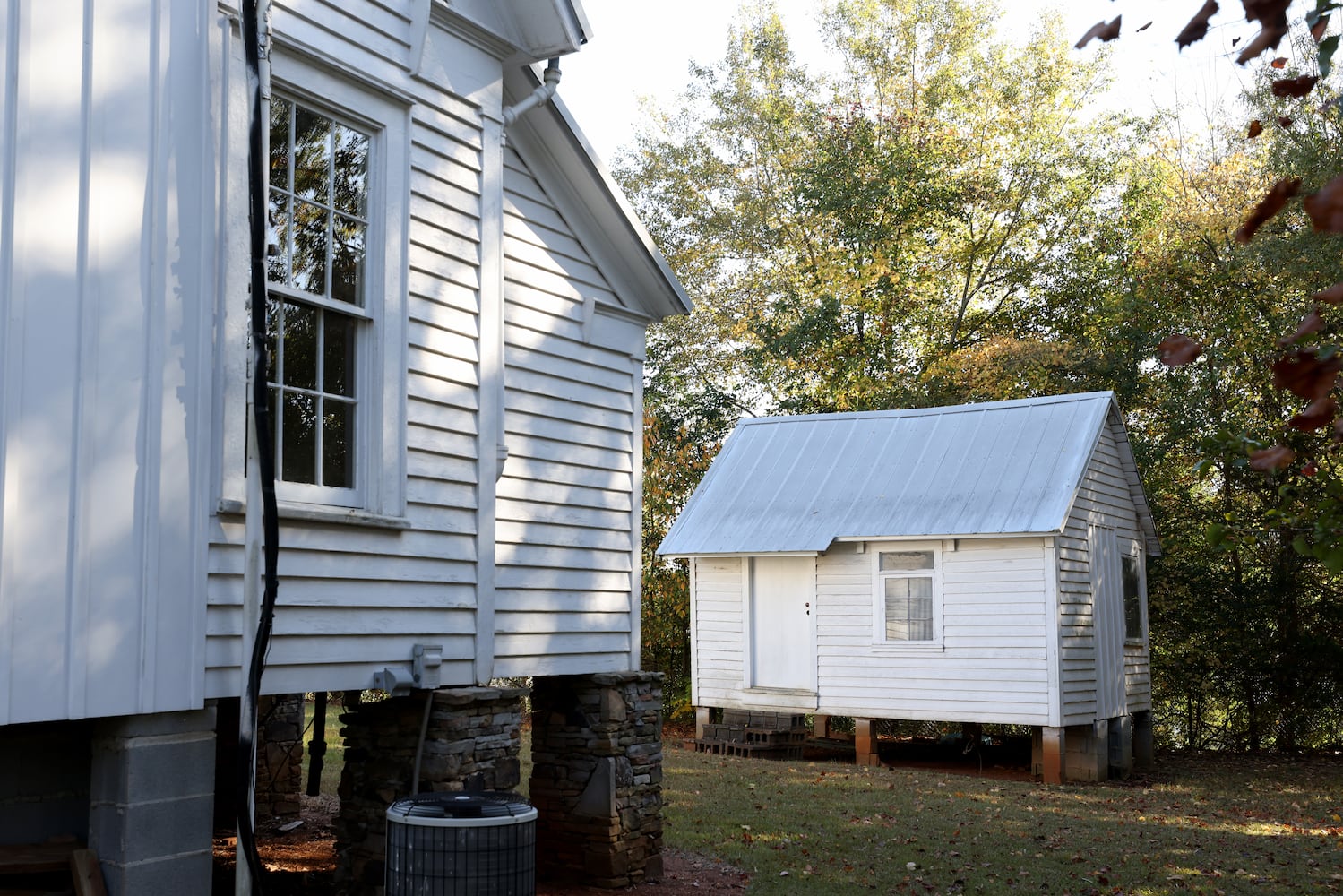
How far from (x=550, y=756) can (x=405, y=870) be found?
118 inches

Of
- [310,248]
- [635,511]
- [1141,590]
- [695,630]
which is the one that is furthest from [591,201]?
[1141,590]

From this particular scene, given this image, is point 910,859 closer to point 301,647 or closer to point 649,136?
point 301,647

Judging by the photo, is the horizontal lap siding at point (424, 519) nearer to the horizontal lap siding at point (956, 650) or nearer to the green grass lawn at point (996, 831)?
the green grass lawn at point (996, 831)

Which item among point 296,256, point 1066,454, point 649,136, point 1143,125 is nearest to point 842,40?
point 649,136

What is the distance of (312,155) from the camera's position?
662cm

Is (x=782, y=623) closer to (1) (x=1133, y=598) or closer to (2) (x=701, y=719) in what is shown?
(2) (x=701, y=719)

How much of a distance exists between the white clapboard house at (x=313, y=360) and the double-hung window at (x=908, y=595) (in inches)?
344

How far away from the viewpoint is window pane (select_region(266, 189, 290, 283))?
6250 mm

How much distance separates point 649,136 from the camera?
33.9 metres

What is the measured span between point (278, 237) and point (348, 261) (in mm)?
502

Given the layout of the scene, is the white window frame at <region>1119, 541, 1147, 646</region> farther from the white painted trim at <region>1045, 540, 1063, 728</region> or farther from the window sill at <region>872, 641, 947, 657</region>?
the window sill at <region>872, 641, 947, 657</region>

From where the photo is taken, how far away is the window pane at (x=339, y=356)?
263 inches

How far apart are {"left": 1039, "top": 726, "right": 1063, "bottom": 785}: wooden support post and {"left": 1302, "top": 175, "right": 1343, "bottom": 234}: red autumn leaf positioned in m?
15.9

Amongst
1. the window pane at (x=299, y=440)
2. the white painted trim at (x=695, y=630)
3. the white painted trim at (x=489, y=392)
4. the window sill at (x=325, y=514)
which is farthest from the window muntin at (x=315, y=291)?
the white painted trim at (x=695, y=630)
